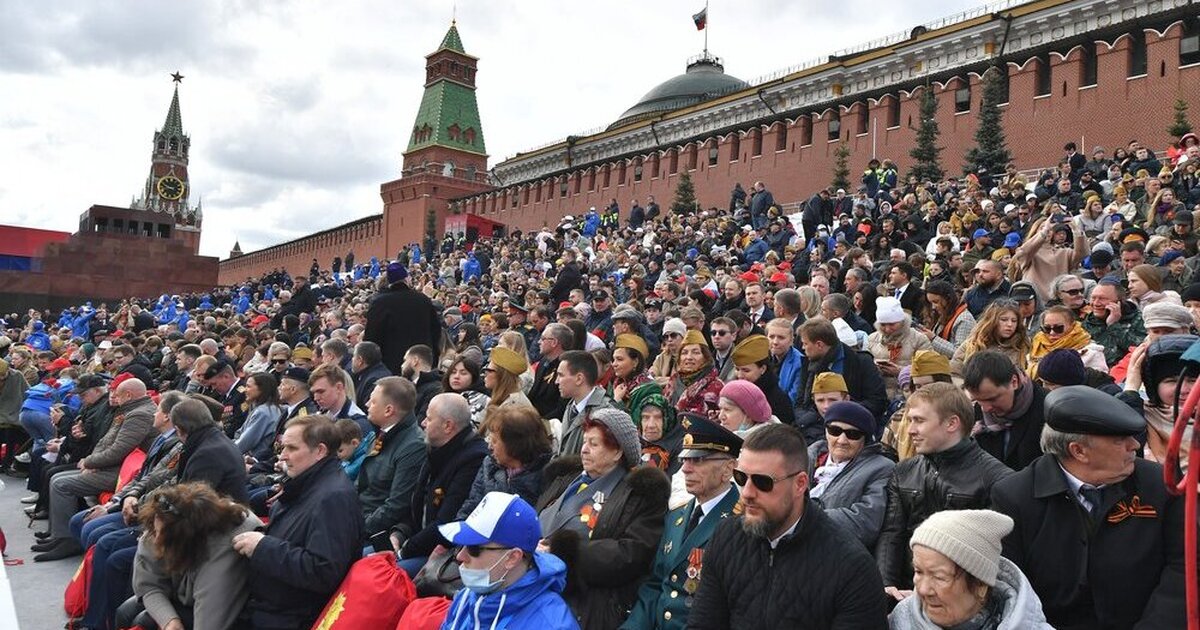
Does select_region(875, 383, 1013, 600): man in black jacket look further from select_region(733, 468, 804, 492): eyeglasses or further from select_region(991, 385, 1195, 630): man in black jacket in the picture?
select_region(733, 468, 804, 492): eyeglasses

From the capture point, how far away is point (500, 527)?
135 inches

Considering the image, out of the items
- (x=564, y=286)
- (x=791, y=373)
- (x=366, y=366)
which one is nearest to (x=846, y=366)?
(x=791, y=373)

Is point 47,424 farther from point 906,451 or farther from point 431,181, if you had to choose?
point 431,181

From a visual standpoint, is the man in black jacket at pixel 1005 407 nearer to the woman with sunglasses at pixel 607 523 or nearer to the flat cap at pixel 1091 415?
the flat cap at pixel 1091 415

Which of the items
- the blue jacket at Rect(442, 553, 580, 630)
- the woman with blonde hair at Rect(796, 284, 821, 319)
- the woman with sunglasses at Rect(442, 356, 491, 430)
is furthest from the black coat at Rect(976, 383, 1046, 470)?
the woman with blonde hair at Rect(796, 284, 821, 319)

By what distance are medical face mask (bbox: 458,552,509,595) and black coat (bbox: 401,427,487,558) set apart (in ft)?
4.65

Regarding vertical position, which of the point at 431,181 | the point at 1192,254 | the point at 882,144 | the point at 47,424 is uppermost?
the point at 431,181

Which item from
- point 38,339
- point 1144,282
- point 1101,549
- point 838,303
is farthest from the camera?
point 38,339

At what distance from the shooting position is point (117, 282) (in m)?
39.6

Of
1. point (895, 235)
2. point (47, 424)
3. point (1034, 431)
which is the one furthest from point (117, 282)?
point (1034, 431)

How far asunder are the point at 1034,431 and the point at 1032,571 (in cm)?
117

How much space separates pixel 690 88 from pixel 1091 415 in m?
60.8

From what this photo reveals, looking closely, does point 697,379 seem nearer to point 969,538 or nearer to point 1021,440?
point 1021,440

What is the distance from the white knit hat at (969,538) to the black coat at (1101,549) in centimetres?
27
